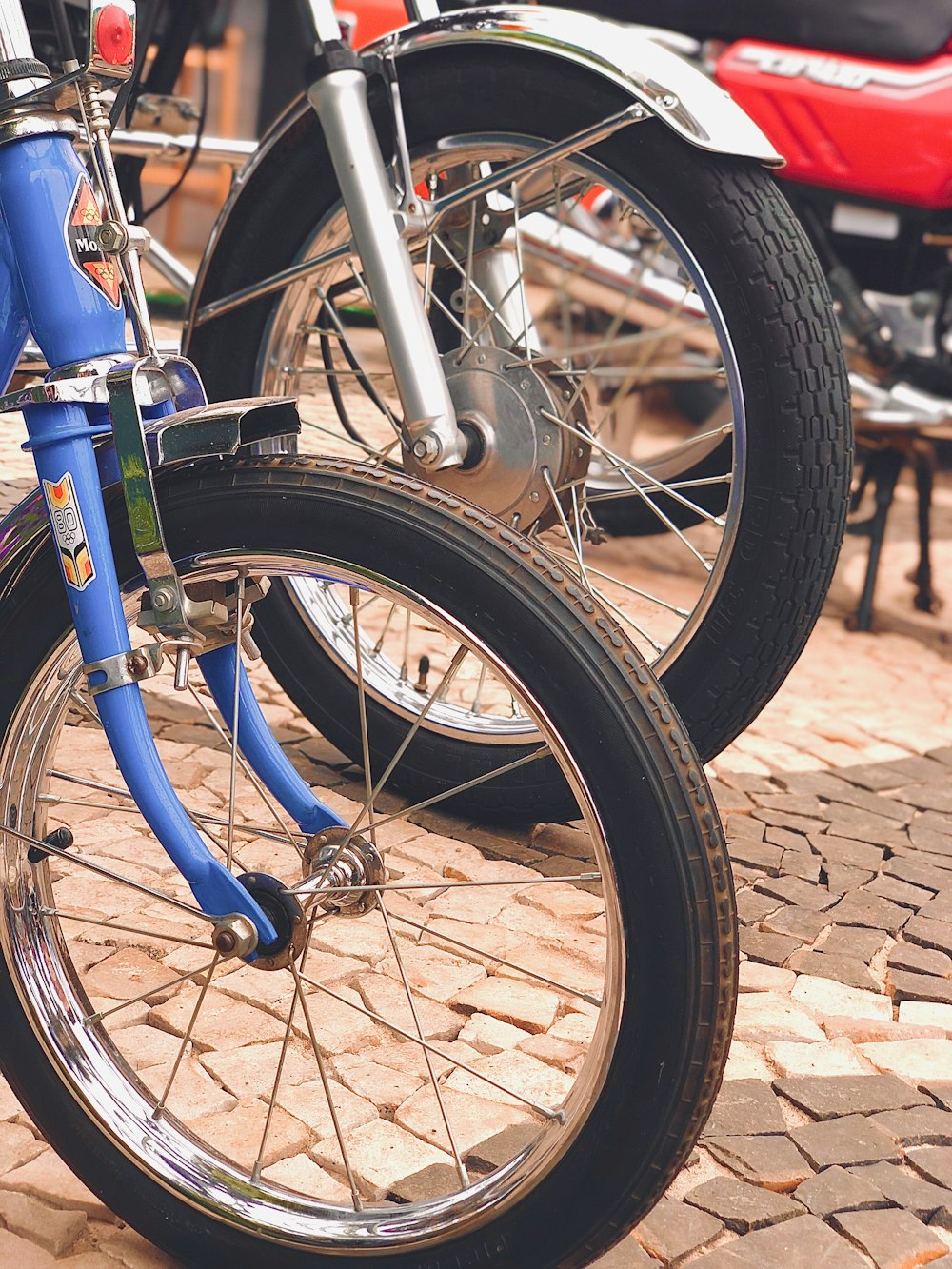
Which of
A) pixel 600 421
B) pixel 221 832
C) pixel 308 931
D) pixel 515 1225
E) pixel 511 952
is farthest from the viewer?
pixel 600 421

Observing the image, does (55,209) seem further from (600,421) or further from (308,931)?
(600,421)

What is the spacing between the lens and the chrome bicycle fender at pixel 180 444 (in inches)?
50.9

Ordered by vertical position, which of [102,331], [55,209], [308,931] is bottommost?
[308,931]

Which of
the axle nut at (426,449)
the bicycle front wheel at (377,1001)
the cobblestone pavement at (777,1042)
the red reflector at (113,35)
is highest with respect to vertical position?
the red reflector at (113,35)

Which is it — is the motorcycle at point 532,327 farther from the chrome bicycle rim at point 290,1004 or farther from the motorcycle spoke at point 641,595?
the chrome bicycle rim at point 290,1004

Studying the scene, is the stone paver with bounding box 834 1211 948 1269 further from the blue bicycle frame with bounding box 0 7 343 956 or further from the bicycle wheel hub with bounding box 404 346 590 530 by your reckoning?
the bicycle wheel hub with bounding box 404 346 590 530

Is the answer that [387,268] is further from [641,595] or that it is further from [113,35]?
[641,595]

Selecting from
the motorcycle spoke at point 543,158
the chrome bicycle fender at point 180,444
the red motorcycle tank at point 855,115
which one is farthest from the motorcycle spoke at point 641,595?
the red motorcycle tank at point 855,115

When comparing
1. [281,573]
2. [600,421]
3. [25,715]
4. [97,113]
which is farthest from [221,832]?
[600,421]

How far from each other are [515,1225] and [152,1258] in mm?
412

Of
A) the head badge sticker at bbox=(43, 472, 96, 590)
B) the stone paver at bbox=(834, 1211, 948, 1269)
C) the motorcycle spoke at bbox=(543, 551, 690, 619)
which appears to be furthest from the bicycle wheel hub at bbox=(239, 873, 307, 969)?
the motorcycle spoke at bbox=(543, 551, 690, 619)

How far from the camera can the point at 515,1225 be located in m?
1.25

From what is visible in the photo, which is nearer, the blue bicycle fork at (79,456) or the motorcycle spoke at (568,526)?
the blue bicycle fork at (79,456)

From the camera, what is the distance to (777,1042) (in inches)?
75.3
